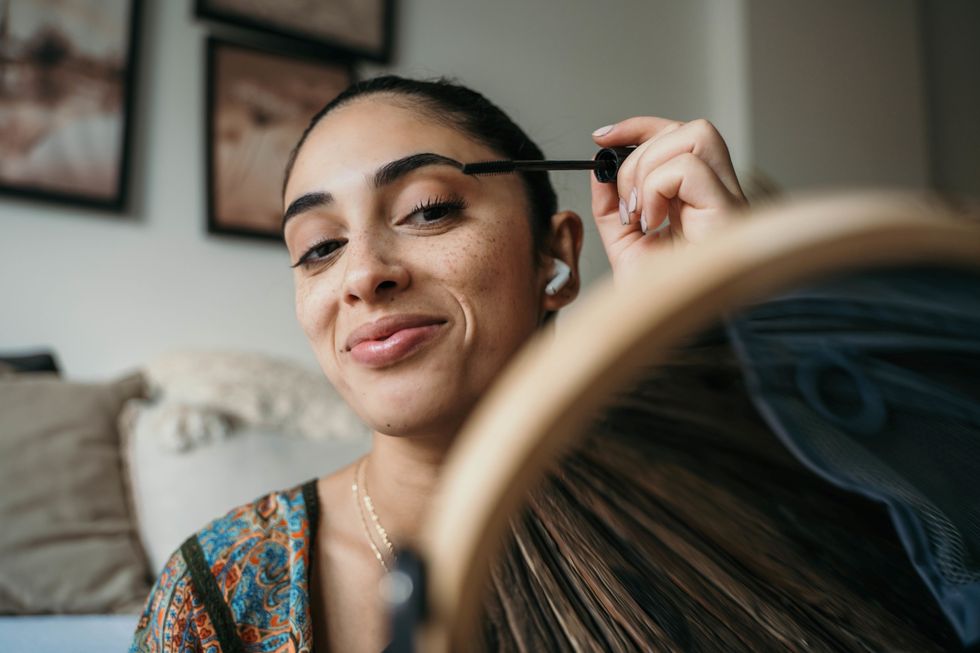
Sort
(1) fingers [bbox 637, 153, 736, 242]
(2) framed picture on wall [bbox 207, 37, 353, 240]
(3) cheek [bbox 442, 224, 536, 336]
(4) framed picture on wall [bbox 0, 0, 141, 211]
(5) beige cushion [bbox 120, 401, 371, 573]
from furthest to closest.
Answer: (2) framed picture on wall [bbox 207, 37, 353, 240] < (4) framed picture on wall [bbox 0, 0, 141, 211] < (5) beige cushion [bbox 120, 401, 371, 573] < (3) cheek [bbox 442, 224, 536, 336] < (1) fingers [bbox 637, 153, 736, 242]

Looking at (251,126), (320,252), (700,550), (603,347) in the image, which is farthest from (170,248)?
(603,347)

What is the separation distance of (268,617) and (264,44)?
171 centimetres

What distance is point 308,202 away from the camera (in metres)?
0.83

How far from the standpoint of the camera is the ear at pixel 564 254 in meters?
0.93

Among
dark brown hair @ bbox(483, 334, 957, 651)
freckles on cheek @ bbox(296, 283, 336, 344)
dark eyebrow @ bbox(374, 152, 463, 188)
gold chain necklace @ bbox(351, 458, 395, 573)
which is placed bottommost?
gold chain necklace @ bbox(351, 458, 395, 573)

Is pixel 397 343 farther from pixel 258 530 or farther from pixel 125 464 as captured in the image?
pixel 125 464

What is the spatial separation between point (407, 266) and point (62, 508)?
1001 millimetres

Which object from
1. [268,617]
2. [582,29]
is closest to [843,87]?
[582,29]

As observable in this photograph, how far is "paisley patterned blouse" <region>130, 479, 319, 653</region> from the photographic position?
2.63 ft

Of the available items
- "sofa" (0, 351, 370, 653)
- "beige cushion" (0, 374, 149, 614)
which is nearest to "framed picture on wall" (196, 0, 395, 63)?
"sofa" (0, 351, 370, 653)

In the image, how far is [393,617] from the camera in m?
0.22

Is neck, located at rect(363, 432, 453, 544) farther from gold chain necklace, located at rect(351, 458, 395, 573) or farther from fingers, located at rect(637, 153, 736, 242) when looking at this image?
fingers, located at rect(637, 153, 736, 242)

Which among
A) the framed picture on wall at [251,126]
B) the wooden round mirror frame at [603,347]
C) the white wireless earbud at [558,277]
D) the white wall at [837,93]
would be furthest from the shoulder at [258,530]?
the white wall at [837,93]

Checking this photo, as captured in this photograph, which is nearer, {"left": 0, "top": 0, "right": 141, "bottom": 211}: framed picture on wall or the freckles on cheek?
the freckles on cheek
